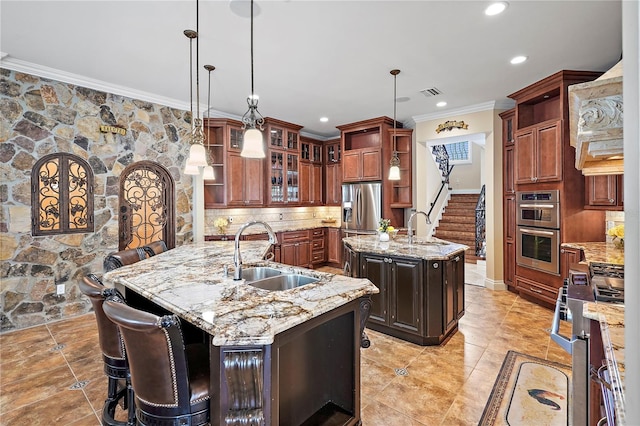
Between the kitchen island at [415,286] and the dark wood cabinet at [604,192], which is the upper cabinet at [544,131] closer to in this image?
the dark wood cabinet at [604,192]

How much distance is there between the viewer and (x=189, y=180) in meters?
5.21

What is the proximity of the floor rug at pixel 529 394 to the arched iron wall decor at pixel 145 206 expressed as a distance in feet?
15.2

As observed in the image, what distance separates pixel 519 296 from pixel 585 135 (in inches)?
164

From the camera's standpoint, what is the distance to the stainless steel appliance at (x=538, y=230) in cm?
408

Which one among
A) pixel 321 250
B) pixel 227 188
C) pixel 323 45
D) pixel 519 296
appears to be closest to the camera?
pixel 323 45

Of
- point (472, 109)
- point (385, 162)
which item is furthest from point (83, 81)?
point (472, 109)

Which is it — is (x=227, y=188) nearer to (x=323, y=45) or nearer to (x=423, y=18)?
(x=323, y=45)

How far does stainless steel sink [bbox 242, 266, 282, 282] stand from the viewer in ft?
8.29

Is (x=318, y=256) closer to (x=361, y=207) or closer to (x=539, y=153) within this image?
(x=361, y=207)

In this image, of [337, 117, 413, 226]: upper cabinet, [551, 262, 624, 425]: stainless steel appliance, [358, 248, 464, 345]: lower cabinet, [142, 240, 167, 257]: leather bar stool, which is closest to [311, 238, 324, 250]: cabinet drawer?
[337, 117, 413, 226]: upper cabinet

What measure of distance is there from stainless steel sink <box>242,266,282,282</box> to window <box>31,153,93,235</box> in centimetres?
299

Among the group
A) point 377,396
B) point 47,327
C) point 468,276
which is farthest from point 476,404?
point 47,327

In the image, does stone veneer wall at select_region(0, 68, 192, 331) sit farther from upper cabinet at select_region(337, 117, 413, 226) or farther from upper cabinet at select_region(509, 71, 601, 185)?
upper cabinet at select_region(509, 71, 601, 185)

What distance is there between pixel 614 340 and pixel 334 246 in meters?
6.05
